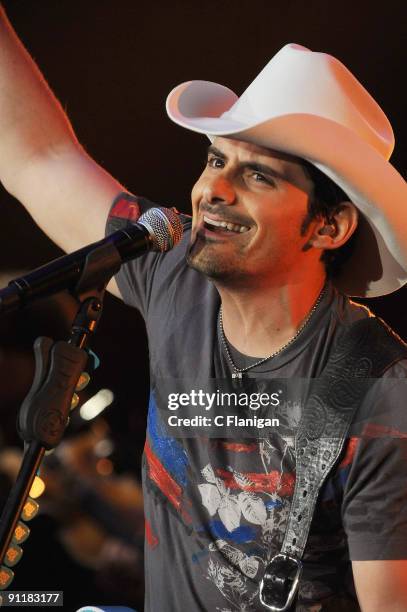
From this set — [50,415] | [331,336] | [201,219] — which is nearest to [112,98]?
[201,219]

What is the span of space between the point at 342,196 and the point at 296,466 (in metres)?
0.61

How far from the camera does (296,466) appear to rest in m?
2.02

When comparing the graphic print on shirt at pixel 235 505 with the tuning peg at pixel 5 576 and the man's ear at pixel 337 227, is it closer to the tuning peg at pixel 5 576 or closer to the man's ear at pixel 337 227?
the man's ear at pixel 337 227

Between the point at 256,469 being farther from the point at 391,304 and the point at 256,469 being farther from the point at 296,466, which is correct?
the point at 391,304

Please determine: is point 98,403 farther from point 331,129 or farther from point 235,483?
point 331,129

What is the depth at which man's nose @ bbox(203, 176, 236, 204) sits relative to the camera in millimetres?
2006

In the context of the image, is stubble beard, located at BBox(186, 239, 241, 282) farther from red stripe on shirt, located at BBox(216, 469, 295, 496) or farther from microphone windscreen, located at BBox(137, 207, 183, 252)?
red stripe on shirt, located at BBox(216, 469, 295, 496)

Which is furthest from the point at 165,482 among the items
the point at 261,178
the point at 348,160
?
the point at 348,160

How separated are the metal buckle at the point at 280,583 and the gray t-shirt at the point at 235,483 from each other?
57 millimetres

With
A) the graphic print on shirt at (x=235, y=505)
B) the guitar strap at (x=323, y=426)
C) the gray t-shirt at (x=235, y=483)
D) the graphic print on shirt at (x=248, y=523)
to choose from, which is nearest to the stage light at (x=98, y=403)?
the gray t-shirt at (x=235, y=483)

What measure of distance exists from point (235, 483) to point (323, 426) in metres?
0.25

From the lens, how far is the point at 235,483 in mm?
2098

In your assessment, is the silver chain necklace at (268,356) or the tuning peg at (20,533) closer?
the tuning peg at (20,533)

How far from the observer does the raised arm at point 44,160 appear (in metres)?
2.28
